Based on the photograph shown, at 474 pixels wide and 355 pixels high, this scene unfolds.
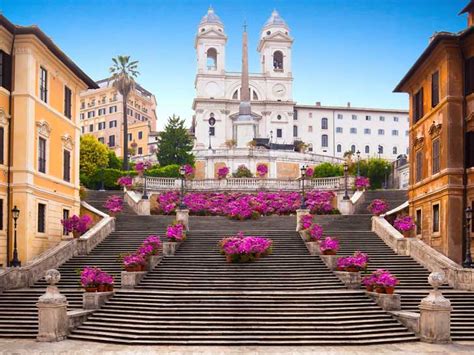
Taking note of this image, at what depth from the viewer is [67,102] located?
34531mm

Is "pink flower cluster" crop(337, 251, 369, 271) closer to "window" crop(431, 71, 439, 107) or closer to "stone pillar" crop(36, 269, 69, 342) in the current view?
"window" crop(431, 71, 439, 107)

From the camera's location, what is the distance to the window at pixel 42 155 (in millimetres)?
30094

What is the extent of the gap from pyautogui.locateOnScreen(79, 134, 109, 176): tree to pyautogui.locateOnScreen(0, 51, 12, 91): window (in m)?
32.3

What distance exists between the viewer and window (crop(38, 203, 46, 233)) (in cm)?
2997

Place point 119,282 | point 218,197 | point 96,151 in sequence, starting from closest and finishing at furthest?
point 119,282, point 218,197, point 96,151

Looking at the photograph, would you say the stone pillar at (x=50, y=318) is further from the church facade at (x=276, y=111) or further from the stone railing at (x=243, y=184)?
the church facade at (x=276, y=111)

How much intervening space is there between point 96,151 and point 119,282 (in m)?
37.5

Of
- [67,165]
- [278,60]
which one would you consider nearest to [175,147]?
[67,165]

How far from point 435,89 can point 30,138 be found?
1973 cm

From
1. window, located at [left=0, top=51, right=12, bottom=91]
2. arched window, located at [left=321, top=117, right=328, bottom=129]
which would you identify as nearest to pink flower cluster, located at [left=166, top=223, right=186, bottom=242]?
window, located at [left=0, top=51, right=12, bottom=91]

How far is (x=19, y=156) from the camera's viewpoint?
2812 cm

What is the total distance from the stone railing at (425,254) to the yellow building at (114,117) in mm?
85176

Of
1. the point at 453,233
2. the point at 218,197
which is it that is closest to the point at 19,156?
the point at 453,233

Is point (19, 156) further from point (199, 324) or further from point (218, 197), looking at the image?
point (218, 197)
